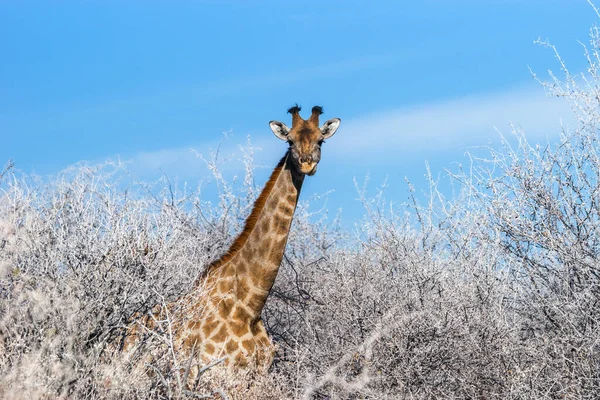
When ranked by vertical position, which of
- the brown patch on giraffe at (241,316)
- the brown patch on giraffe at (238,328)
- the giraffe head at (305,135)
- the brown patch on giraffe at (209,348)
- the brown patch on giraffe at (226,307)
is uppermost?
the giraffe head at (305,135)

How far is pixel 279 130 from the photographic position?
406 inches

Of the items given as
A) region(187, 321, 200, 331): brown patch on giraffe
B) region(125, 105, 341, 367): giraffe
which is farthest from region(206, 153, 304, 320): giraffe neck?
region(187, 321, 200, 331): brown patch on giraffe

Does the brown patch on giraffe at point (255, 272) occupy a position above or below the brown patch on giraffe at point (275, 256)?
below

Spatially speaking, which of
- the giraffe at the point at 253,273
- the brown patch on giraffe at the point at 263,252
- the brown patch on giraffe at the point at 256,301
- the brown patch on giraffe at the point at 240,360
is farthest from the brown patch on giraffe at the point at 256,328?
the brown patch on giraffe at the point at 263,252

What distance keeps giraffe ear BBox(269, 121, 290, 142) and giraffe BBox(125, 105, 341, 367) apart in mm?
137

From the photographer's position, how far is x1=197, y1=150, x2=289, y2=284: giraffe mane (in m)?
9.78

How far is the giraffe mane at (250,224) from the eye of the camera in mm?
9781

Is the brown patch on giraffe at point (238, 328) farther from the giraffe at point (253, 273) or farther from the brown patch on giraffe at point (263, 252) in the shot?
the brown patch on giraffe at point (263, 252)

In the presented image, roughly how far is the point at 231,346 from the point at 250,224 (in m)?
1.51

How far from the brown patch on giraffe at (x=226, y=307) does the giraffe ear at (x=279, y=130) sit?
204cm

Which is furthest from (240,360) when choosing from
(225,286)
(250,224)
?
(250,224)

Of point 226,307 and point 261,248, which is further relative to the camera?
point 261,248

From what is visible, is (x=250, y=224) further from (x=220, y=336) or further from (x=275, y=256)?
(x=220, y=336)

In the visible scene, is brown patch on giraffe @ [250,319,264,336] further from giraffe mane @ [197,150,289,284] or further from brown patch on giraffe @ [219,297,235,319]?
giraffe mane @ [197,150,289,284]
